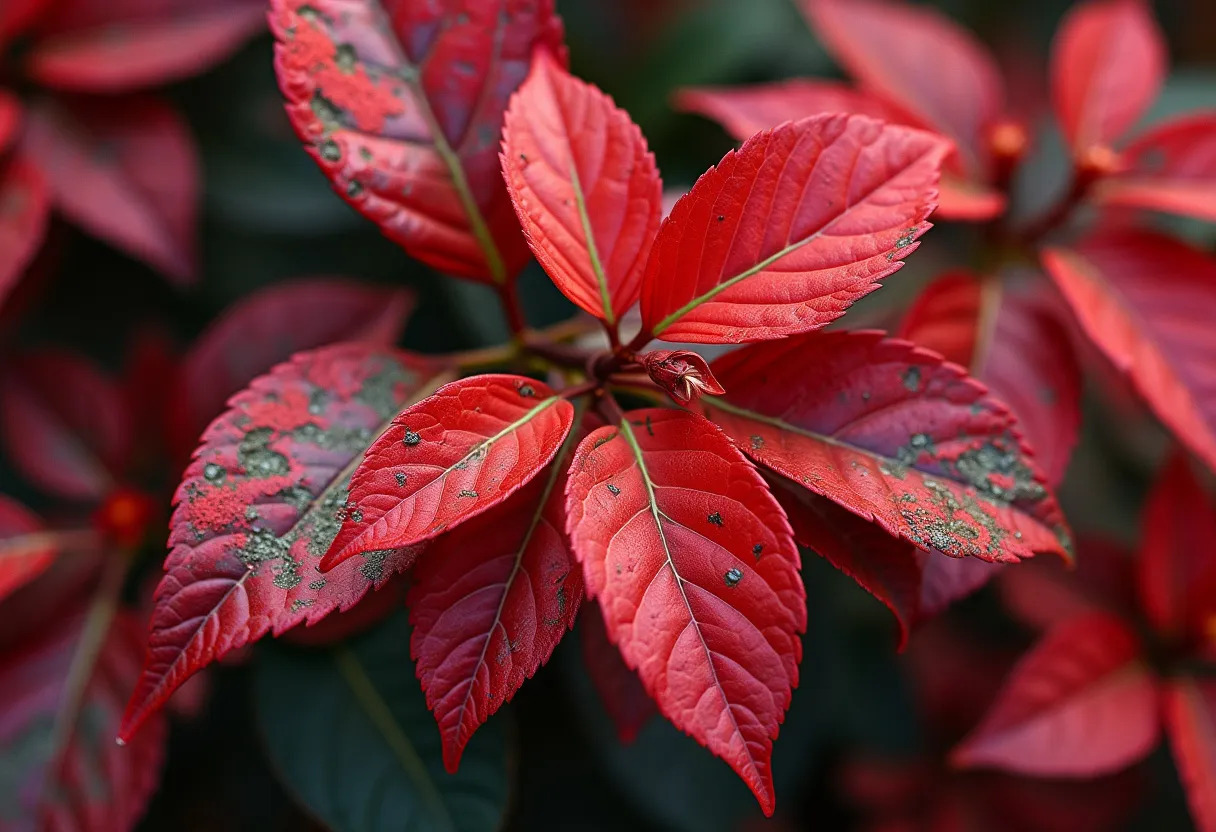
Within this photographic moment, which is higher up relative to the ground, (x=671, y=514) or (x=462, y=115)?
(x=462, y=115)

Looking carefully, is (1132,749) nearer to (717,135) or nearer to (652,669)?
(652,669)

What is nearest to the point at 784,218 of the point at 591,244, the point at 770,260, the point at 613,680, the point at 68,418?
the point at 770,260

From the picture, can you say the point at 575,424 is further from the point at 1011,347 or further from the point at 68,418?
the point at 68,418

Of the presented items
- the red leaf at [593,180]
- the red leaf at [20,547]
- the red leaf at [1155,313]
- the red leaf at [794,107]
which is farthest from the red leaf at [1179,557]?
the red leaf at [20,547]

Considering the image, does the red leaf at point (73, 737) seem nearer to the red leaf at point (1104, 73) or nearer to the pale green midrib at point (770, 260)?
the pale green midrib at point (770, 260)

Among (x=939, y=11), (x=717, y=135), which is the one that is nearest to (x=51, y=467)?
(x=717, y=135)

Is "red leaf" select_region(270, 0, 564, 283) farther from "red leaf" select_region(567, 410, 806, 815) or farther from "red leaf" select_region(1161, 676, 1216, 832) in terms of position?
"red leaf" select_region(1161, 676, 1216, 832)
